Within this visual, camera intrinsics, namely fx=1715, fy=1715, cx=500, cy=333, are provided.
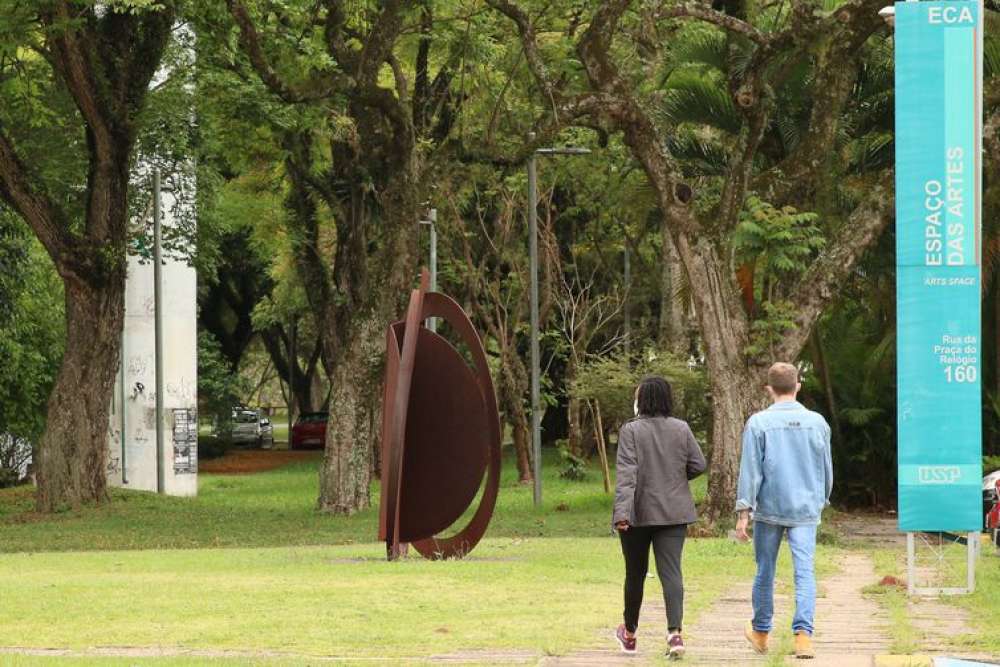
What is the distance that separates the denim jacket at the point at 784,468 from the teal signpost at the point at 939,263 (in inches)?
147

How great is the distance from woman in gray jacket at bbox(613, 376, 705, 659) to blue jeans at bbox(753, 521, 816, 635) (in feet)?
1.47

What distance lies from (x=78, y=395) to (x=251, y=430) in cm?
3762

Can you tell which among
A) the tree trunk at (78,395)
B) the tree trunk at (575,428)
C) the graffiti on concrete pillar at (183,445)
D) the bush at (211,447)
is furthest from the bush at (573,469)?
the bush at (211,447)

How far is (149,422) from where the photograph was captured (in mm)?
38469

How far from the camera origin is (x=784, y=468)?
9461mm

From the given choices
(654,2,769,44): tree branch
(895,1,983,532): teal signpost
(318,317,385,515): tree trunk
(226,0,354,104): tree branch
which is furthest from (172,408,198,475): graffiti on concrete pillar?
(895,1,983,532): teal signpost

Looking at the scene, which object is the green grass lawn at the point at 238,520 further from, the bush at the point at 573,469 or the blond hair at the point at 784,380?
the blond hair at the point at 784,380

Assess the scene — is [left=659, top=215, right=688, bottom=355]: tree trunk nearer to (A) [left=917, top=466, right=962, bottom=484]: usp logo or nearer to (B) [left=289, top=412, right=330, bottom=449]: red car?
(B) [left=289, top=412, right=330, bottom=449]: red car

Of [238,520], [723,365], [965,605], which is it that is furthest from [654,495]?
[238,520]

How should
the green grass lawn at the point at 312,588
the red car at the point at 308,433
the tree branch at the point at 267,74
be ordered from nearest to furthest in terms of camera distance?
the green grass lawn at the point at 312,588, the tree branch at the point at 267,74, the red car at the point at 308,433

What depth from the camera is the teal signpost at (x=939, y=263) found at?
509 inches

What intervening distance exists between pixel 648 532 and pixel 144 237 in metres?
26.2

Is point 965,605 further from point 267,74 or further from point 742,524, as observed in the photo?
point 267,74

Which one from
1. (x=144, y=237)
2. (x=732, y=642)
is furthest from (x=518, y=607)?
(x=144, y=237)
